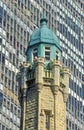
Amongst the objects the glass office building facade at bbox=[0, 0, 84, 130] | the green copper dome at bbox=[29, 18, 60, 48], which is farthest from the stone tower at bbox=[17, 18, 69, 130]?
the glass office building facade at bbox=[0, 0, 84, 130]

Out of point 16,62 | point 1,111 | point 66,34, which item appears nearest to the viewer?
point 1,111

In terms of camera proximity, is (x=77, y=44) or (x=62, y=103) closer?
(x=62, y=103)

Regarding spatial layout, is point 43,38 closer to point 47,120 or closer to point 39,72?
point 39,72

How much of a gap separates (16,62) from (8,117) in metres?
10.2

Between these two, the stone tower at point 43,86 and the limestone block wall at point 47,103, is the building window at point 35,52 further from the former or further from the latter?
the limestone block wall at point 47,103

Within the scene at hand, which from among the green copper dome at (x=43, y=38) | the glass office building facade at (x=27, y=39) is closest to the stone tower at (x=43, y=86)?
the green copper dome at (x=43, y=38)

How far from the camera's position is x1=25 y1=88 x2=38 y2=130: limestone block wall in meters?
67.1

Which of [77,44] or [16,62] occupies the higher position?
[77,44]

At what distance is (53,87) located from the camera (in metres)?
69.2

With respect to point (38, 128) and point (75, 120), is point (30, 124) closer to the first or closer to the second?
point (38, 128)

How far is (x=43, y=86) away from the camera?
69.3m

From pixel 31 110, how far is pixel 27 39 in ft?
178

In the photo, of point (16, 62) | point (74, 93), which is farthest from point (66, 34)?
point (16, 62)

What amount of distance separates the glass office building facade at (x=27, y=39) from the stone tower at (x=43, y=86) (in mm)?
36256
